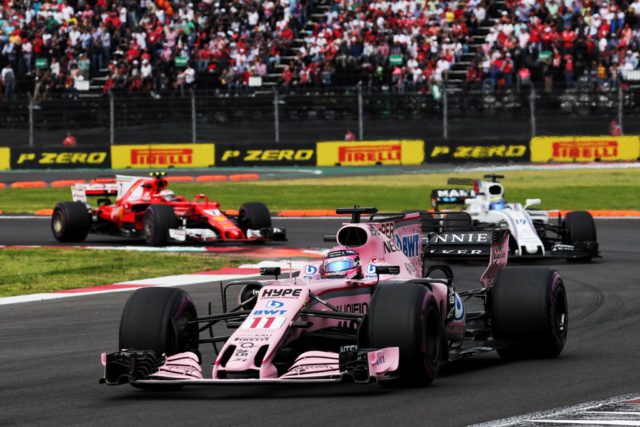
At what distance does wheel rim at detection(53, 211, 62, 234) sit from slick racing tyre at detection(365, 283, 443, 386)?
54.9 feet

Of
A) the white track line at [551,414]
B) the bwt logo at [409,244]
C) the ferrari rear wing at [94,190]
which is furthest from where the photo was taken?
the ferrari rear wing at [94,190]

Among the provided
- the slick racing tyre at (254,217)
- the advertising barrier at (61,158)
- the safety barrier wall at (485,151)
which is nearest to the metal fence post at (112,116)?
the advertising barrier at (61,158)

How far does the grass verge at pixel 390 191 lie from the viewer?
3322cm

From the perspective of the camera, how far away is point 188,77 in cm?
4738

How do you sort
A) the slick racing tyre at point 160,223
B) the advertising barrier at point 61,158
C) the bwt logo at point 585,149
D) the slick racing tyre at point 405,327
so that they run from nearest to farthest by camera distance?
the slick racing tyre at point 405,327 → the slick racing tyre at point 160,223 → the bwt logo at point 585,149 → the advertising barrier at point 61,158

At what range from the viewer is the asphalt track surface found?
884cm

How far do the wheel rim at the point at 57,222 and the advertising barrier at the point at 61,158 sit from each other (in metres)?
20.2

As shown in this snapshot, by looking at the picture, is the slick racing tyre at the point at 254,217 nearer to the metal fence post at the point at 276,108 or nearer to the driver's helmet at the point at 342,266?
the driver's helmet at the point at 342,266

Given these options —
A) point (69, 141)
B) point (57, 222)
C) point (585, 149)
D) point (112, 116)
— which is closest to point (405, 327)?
point (57, 222)

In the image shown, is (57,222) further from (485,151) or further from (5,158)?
(5,158)

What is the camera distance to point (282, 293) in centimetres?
1005

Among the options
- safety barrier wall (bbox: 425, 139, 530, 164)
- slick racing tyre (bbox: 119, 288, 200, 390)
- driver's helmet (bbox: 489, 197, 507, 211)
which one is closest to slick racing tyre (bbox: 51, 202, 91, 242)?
driver's helmet (bbox: 489, 197, 507, 211)

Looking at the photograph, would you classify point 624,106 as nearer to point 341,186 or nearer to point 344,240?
point 341,186

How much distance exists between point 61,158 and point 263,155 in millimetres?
6840
